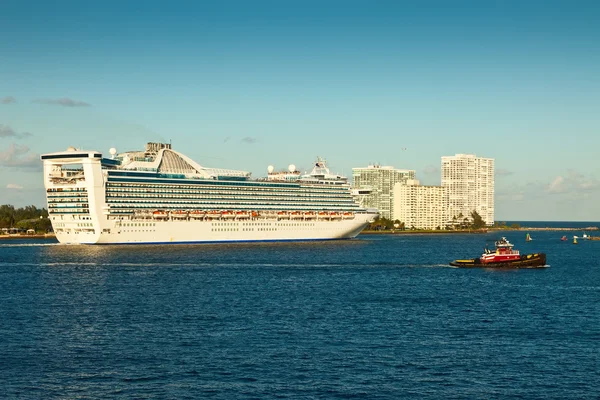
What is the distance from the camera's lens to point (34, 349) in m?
41.1

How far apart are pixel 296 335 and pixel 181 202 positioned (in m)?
Result: 94.7

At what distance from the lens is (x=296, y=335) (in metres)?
45.0

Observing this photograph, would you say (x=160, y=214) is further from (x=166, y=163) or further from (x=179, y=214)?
(x=166, y=163)

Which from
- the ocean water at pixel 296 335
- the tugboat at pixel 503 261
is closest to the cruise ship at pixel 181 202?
the ocean water at pixel 296 335

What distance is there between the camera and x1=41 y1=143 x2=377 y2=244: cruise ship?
410ft

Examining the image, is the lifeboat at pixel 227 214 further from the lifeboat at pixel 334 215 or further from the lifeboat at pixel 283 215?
the lifeboat at pixel 334 215

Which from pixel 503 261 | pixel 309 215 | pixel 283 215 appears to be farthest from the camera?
pixel 309 215

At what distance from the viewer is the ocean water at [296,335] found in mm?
34188

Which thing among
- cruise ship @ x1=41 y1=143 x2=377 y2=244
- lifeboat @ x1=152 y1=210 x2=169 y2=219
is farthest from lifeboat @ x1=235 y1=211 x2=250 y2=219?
lifeboat @ x1=152 y1=210 x2=169 y2=219

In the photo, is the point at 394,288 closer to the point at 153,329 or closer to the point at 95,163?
the point at 153,329

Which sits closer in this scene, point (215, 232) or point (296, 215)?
point (215, 232)

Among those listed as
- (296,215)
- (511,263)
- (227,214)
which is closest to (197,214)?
(227,214)

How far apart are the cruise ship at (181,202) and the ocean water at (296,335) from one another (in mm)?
42301

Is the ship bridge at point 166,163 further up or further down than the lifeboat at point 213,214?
further up
